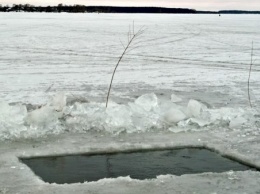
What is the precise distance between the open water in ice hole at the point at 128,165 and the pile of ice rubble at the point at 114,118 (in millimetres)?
932

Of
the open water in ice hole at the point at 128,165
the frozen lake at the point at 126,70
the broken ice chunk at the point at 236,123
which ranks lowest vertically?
the frozen lake at the point at 126,70

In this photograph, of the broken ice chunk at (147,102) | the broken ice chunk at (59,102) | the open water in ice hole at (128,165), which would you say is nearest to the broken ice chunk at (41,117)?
the broken ice chunk at (59,102)

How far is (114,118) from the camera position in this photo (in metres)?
6.20

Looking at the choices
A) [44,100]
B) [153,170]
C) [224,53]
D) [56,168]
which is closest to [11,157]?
[56,168]

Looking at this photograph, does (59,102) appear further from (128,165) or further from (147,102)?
(128,165)

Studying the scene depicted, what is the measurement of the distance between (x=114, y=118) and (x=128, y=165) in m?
1.47

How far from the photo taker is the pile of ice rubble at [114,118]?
600 cm

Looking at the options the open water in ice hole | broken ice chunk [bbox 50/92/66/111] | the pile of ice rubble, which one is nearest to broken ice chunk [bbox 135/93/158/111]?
the pile of ice rubble

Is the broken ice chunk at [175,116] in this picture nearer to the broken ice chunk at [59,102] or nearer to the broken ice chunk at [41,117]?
the broken ice chunk at [59,102]

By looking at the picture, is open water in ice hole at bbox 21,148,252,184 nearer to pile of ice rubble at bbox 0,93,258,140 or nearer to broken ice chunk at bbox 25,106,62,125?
pile of ice rubble at bbox 0,93,258,140

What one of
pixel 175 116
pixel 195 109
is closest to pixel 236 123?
pixel 195 109

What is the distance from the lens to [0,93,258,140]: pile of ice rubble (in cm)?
600

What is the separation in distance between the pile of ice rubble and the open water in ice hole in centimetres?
93

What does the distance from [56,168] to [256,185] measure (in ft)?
6.51
